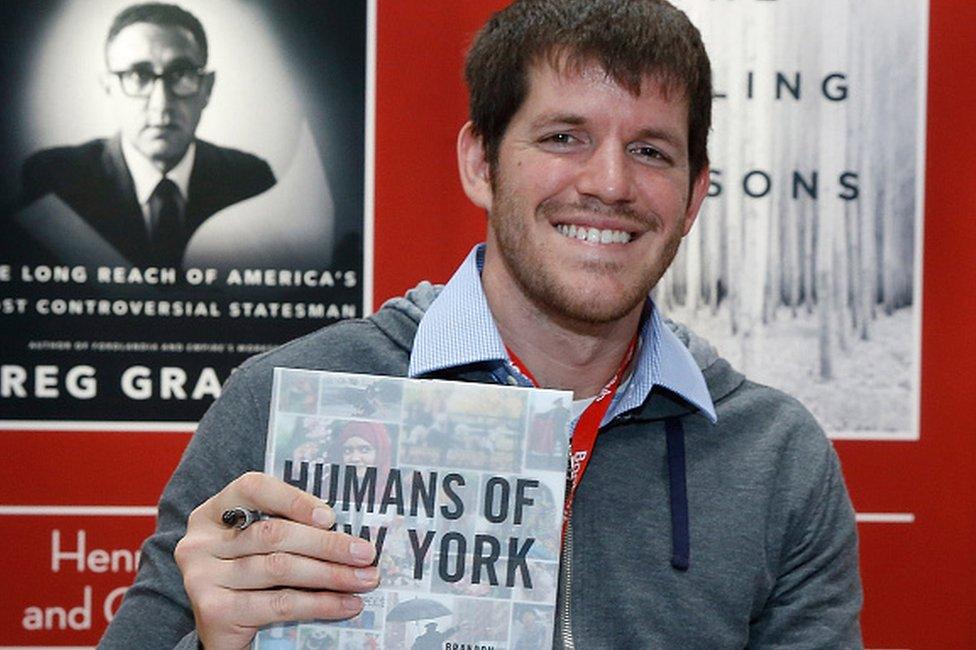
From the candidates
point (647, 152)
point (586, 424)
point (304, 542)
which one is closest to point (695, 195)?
point (647, 152)

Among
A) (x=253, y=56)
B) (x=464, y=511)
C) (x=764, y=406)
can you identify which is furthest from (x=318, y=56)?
(x=464, y=511)

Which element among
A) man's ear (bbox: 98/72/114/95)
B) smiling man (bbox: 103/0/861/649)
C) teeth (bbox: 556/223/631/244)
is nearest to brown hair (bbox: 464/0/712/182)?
smiling man (bbox: 103/0/861/649)

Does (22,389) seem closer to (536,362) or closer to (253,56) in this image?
(253,56)

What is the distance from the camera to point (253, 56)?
2.21 metres

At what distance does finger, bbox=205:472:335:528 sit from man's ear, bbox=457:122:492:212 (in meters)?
0.60

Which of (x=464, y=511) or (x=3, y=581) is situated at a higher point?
(x=464, y=511)

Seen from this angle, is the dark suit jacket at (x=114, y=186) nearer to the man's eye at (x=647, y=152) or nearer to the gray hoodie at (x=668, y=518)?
the gray hoodie at (x=668, y=518)

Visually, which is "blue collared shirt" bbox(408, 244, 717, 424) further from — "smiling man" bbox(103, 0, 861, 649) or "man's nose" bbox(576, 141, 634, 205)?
"man's nose" bbox(576, 141, 634, 205)

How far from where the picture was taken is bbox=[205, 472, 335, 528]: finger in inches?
45.4

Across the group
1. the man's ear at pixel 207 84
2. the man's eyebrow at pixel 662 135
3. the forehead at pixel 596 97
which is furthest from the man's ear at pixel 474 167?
the man's ear at pixel 207 84

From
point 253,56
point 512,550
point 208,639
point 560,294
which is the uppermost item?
point 253,56

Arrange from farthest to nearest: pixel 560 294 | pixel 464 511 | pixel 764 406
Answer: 1. pixel 764 406
2. pixel 560 294
3. pixel 464 511

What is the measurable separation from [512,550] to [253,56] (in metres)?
1.33

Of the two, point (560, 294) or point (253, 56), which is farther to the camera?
point (253, 56)
